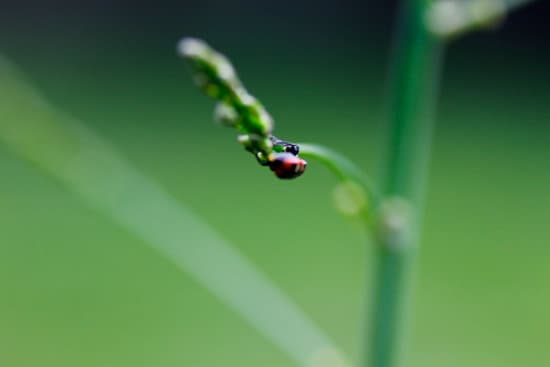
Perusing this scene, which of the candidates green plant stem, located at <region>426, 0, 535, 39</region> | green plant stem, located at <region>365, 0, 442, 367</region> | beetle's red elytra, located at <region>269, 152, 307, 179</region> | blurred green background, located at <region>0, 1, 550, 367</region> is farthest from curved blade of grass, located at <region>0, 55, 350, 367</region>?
blurred green background, located at <region>0, 1, 550, 367</region>

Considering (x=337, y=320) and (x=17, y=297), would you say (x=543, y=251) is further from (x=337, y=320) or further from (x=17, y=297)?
(x=17, y=297)

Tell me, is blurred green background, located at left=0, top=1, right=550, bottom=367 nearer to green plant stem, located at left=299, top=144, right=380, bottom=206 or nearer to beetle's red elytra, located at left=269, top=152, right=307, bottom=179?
green plant stem, located at left=299, top=144, right=380, bottom=206

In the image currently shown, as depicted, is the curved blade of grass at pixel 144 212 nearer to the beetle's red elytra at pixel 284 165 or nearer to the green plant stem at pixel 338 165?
the green plant stem at pixel 338 165

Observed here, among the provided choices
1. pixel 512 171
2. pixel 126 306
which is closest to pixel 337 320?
pixel 126 306

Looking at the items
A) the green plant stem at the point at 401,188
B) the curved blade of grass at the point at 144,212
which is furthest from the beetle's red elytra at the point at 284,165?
the curved blade of grass at the point at 144,212

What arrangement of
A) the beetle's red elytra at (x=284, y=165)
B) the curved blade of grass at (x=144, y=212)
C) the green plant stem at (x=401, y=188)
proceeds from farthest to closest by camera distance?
the curved blade of grass at (x=144, y=212) → the green plant stem at (x=401, y=188) → the beetle's red elytra at (x=284, y=165)

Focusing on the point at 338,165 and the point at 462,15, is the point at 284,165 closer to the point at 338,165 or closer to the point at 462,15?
the point at 338,165
